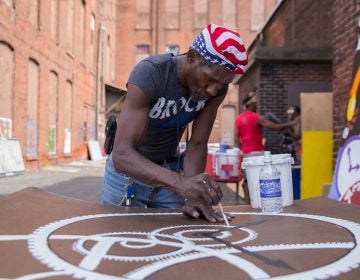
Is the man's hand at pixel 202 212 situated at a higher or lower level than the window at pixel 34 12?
lower

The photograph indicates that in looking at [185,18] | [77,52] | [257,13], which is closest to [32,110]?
[77,52]

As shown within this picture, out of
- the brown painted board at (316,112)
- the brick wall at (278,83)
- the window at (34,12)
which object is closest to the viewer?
the brown painted board at (316,112)

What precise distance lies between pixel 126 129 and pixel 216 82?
51 centimetres

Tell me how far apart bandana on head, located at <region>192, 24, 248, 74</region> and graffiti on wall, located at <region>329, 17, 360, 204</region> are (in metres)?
2.53

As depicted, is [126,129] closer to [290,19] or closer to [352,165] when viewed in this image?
[352,165]

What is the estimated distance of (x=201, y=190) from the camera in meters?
2.30

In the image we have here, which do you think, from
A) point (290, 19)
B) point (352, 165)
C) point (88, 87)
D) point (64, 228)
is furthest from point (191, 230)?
point (88, 87)

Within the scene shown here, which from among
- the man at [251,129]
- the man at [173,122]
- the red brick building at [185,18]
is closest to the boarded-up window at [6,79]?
the man at [251,129]

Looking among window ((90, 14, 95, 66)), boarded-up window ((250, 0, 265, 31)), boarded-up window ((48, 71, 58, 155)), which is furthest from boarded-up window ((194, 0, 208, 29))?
boarded-up window ((48, 71, 58, 155))

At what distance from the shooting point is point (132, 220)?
2.38 meters

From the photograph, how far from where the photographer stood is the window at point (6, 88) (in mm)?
13477

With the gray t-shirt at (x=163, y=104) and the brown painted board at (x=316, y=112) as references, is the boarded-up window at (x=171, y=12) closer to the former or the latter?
the brown painted board at (x=316, y=112)

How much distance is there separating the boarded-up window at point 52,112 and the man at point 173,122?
1618cm

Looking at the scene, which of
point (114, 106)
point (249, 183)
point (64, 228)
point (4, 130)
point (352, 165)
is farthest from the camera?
point (114, 106)
